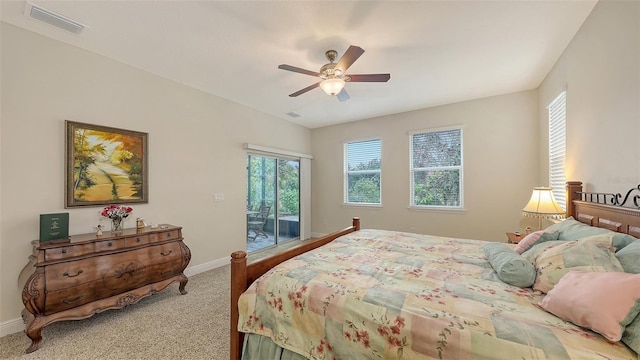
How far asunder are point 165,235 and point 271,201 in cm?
241

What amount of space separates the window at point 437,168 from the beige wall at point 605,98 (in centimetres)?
174

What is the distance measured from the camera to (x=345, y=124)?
550cm

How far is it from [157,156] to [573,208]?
468 cm

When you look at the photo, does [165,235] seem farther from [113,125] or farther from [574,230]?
[574,230]

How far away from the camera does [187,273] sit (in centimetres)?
345

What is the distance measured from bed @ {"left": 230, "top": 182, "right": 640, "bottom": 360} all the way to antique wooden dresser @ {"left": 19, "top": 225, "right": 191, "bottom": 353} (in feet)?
5.21

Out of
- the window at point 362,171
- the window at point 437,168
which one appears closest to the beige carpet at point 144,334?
→ the window at point 362,171

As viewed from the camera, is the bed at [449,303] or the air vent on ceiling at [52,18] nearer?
the bed at [449,303]

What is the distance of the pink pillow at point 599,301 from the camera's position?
2.98 feet

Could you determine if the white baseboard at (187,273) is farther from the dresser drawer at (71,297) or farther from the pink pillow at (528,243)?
the pink pillow at (528,243)


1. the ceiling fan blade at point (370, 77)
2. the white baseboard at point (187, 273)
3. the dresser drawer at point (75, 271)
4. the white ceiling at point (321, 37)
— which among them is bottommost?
the white baseboard at point (187, 273)

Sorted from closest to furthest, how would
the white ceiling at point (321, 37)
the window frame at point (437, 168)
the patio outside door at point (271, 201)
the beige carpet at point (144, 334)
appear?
the beige carpet at point (144, 334), the white ceiling at point (321, 37), the window frame at point (437, 168), the patio outside door at point (271, 201)

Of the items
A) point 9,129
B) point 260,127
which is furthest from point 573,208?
point 9,129

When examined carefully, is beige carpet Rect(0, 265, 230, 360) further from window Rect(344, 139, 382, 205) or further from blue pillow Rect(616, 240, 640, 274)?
window Rect(344, 139, 382, 205)
